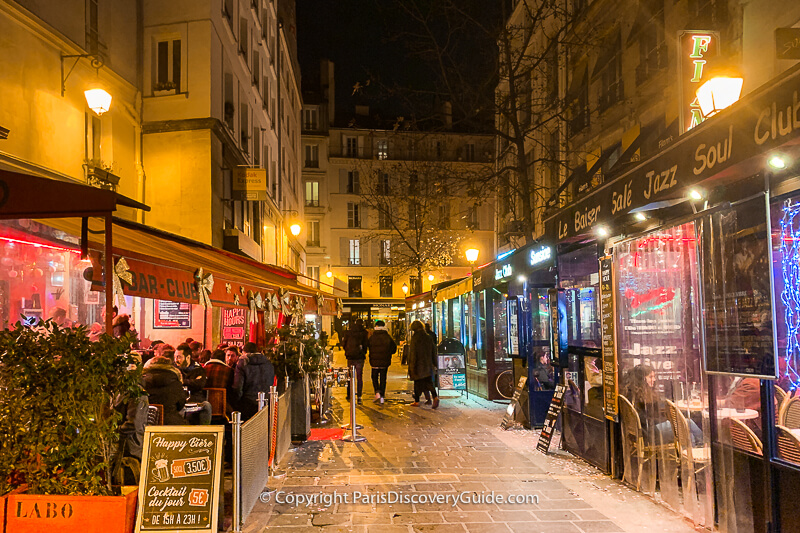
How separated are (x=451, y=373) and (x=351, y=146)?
129ft

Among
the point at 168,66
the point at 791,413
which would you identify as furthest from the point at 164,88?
the point at 791,413

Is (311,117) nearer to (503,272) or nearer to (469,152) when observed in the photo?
(469,152)

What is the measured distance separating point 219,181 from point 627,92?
36.7 feet

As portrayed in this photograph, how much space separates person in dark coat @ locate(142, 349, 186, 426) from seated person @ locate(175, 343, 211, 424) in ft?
0.99

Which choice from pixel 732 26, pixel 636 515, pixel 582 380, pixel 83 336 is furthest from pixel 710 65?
pixel 83 336

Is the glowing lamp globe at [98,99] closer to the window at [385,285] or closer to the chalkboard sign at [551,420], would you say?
the chalkboard sign at [551,420]

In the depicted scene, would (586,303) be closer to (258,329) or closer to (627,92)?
(258,329)

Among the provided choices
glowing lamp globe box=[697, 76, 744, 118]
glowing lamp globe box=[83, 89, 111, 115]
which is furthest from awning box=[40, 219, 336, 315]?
glowing lamp globe box=[697, 76, 744, 118]

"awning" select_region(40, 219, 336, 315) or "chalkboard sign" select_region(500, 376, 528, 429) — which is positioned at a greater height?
"awning" select_region(40, 219, 336, 315)

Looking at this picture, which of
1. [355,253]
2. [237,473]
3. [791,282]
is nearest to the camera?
[791,282]

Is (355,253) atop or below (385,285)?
atop

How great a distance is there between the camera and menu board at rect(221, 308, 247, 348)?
16.5 metres

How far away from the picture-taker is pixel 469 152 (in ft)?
173

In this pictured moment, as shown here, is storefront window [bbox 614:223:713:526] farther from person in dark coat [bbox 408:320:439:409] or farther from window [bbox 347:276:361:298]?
window [bbox 347:276:361:298]
